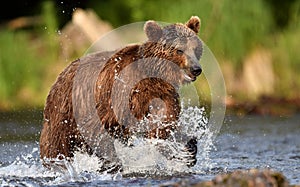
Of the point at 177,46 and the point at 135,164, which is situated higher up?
the point at 177,46

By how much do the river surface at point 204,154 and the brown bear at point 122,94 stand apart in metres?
0.23

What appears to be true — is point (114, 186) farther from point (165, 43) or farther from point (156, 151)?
point (165, 43)

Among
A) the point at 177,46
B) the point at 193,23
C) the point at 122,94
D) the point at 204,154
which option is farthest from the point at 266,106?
the point at 122,94

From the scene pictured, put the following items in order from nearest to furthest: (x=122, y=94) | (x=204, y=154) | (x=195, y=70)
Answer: (x=195, y=70), (x=122, y=94), (x=204, y=154)

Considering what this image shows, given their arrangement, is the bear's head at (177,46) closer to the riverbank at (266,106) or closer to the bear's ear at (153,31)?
the bear's ear at (153,31)

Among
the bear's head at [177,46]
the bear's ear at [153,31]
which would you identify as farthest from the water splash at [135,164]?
the bear's ear at [153,31]

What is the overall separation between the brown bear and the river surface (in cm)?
23

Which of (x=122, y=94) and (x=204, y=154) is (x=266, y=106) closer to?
(x=204, y=154)

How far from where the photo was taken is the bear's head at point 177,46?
26.4 feet

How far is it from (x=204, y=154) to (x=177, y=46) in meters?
1.43

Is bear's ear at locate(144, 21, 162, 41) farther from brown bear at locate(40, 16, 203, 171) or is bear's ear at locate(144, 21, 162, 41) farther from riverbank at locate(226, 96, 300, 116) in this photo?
riverbank at locate(226, 96, 300, 116)

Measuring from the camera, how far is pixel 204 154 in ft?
29.8

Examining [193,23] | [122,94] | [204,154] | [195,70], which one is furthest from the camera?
[204,154]

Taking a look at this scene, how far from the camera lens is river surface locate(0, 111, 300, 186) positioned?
7.96 m
